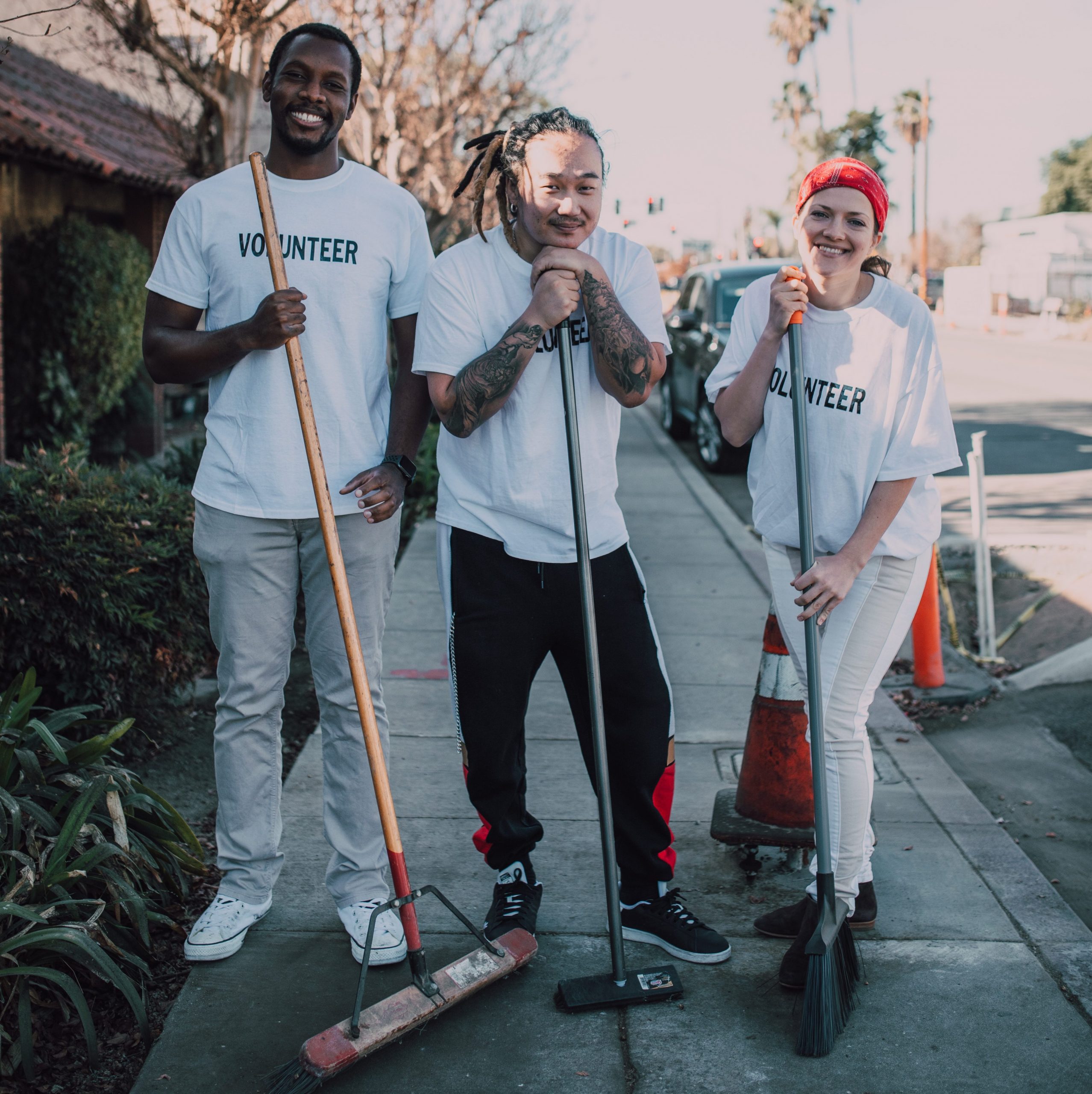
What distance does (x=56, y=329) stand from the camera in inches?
419

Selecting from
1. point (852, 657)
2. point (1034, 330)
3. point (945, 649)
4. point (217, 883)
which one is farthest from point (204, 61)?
point (1034, 330)

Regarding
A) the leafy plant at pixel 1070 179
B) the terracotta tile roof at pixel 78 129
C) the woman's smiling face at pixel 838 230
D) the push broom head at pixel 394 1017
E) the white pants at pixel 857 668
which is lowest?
the push broom head at pixel 394 1017

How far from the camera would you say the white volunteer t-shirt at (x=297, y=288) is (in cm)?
296

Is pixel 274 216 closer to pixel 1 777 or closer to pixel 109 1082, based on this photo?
pixel 1 777

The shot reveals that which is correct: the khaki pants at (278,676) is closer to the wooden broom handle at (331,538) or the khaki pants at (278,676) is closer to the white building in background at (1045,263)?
the wooden broom handle at (331,538)

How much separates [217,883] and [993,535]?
687 cm

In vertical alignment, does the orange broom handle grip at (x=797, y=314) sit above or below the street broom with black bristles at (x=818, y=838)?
above

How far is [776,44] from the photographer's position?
1981 inches

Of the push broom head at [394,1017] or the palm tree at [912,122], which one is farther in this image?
the palm tree at [912,122]

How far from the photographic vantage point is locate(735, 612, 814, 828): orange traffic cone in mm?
3562

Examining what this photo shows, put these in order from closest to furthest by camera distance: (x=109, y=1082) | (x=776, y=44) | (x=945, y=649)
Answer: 1. (x=109, y=1082)
2. (x=945, y=649)
3. (x=776, y=44)

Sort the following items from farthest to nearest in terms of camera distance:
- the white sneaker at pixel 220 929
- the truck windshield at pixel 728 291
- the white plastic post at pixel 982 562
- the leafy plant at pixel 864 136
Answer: the leafy plant at pixel 864 136
the truck windshield at pixel 728 291
the white plastic post at pixel 982 562
the white sneaker at pixel 220 929

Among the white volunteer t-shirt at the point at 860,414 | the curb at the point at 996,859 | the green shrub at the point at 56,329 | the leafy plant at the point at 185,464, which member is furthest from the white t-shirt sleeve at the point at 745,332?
the green shrub at the point at 56,329

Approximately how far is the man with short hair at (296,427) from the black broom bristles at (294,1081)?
1.66 feet
